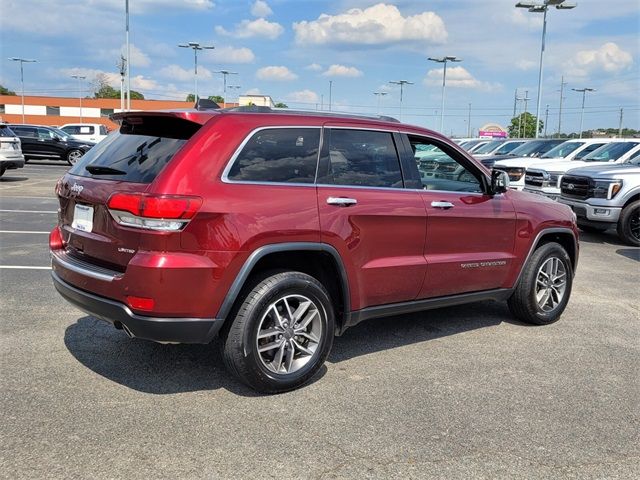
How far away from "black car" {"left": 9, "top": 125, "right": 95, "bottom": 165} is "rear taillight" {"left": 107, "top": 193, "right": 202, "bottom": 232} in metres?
23.5

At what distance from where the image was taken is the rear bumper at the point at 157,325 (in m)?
3.42

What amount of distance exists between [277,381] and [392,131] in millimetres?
2051

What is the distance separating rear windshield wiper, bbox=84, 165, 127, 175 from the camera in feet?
12.2

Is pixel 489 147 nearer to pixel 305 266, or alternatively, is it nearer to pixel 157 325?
pixel 305 266

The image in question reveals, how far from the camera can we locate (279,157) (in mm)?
3838

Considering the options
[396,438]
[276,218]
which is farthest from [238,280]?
[396,438]

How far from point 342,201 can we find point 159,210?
1240mm

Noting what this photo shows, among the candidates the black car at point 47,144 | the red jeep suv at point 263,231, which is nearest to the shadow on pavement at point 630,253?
the red jeep suv at point 263,231

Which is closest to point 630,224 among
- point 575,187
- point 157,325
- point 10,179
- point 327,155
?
point 575,187

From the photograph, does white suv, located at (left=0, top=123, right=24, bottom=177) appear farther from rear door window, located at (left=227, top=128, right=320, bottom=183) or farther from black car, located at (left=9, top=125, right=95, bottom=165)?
rear door window, located at (left=227, top=128, right=320, bottom=183)

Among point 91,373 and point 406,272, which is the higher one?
point 406,272

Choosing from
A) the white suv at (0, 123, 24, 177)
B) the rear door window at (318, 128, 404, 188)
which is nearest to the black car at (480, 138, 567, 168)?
the rear door window at (318, 128, 404, 188)

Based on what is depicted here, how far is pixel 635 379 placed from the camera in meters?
4.27

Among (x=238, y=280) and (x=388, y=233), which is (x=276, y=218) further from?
(x=388, y=233)
